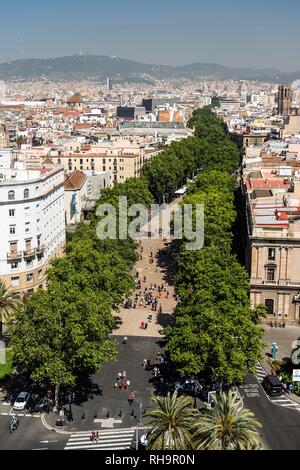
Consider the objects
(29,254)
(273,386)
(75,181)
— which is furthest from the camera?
(75,181)

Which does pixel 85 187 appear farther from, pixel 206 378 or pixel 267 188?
pixel 206 378

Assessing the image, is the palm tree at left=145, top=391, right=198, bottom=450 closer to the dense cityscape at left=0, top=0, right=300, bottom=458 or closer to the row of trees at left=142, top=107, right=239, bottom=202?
the dense cityscape at left=0, top=0, right=300, bottom=458

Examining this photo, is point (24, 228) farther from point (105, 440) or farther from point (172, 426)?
point (172, 426)

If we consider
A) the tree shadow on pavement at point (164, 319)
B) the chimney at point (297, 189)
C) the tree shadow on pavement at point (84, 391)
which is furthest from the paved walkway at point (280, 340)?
the chimney at point (297, 189)

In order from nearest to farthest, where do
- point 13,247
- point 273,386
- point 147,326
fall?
point 273,386 < point 147,326 < point 13,247

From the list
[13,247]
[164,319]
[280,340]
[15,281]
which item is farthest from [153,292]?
[280,340]

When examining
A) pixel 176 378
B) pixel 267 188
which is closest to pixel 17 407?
pixel 176 378

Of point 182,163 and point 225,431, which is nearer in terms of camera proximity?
point 225,431

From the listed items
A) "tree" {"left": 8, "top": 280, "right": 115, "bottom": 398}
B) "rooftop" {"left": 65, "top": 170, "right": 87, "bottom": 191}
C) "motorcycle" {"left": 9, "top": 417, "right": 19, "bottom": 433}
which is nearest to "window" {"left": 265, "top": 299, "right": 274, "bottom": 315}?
"tree" {"left": 8, "top": 280, "right": 115, "bottom": 398}
